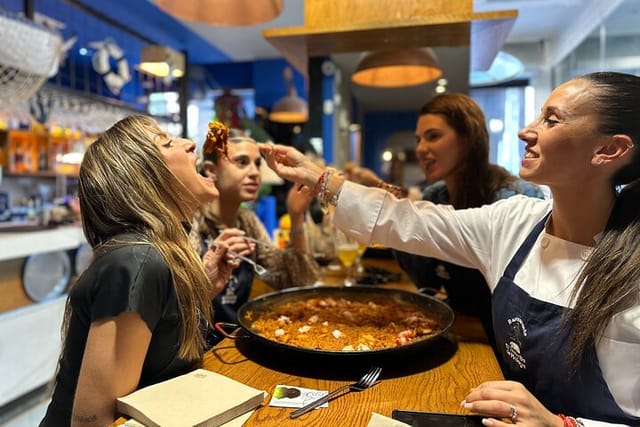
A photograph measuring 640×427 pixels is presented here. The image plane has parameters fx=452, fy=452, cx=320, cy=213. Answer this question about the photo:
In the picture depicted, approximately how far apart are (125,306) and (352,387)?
0.51m

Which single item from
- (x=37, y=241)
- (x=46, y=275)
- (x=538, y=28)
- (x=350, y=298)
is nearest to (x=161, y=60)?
(x=37, y=241)

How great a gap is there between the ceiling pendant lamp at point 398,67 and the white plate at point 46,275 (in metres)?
2.59

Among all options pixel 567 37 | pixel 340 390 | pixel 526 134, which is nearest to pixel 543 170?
pixel 526 134

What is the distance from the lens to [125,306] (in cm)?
94

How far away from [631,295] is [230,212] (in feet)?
4.93

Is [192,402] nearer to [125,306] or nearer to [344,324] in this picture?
[125,306]

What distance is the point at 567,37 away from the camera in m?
5.05

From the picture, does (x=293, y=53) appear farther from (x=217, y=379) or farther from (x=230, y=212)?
(x=217, y=379)

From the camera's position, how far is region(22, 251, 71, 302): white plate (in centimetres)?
317

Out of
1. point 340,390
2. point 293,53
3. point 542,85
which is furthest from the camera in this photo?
point 542,85

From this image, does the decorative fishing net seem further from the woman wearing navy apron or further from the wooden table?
the woman wearing navy apron

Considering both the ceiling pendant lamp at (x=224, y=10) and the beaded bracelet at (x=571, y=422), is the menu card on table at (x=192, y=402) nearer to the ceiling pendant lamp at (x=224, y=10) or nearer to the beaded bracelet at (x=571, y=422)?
the beaded bracelet at (x=571, y=422)

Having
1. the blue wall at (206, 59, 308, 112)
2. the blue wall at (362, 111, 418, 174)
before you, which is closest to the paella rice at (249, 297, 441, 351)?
the blue wall at (206, 59, 308, 112)

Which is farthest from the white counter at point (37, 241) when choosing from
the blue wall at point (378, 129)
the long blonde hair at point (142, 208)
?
the blue wall at point (378, 129)
